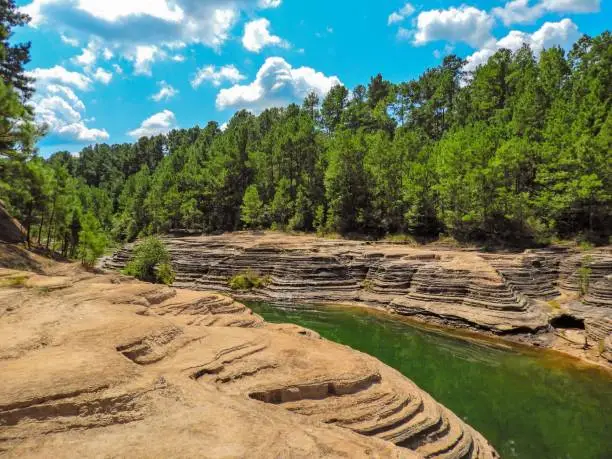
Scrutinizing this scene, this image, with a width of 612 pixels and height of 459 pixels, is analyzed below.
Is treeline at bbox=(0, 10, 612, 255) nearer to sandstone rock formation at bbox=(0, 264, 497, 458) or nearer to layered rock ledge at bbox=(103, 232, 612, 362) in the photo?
layered rock ledge at bbox=(103, 232, 612, 362)

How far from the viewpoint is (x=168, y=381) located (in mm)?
9828

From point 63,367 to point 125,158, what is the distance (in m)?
126

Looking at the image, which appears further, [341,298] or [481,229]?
[481,229]

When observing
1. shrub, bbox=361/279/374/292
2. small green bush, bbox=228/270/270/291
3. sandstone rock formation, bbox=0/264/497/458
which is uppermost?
sandstone rock formation, bbox=0/264/497/458

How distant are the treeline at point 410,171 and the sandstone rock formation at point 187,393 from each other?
16.8 metres

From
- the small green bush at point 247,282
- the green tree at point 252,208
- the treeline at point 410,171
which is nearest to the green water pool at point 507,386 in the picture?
the small green bush at point 247,282

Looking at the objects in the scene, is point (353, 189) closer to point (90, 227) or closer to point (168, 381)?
point (90, 227)

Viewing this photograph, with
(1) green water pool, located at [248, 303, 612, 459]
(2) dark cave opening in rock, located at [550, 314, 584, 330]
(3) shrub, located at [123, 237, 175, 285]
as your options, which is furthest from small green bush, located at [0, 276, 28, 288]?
(2) dark cave opening in rock, located at [550, 314, 584, 330]

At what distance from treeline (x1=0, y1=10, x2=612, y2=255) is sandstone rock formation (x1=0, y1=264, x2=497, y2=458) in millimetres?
16810

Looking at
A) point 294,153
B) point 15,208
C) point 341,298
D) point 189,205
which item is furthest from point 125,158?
point 341,298

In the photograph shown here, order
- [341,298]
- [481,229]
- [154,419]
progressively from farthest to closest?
[481,229] < [341,298] < [154,419]

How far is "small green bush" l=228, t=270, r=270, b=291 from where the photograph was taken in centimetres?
4222

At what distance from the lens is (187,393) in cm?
951

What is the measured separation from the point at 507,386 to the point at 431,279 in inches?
522
